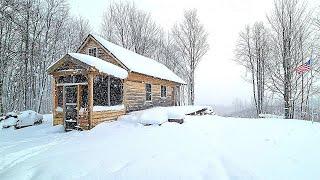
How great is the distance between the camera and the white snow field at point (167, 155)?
21.9ft

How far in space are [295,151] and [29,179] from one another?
26.9 ft

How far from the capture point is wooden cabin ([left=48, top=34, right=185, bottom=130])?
13.8m

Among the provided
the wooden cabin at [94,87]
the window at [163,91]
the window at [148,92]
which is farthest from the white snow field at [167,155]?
the window at [163,91]

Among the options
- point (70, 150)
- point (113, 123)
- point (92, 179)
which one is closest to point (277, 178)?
point (92, 179)

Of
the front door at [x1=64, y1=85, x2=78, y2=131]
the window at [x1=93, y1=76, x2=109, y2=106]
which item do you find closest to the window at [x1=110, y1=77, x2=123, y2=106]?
the window at [x1=93, y1=76, x2=109, y2=106]

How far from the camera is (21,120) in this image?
17359 mm

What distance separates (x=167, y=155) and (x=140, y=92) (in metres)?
12.0

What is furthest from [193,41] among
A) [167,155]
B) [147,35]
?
[167,155]

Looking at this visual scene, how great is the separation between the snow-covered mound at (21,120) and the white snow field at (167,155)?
21.0 ft

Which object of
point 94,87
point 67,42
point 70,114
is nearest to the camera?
point 70,114

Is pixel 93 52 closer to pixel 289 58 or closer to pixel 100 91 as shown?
pixel 100 91

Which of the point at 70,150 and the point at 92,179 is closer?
the point at 92,179

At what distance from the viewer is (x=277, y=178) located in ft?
20.3

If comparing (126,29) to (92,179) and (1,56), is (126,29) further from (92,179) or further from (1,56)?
(92,179)
